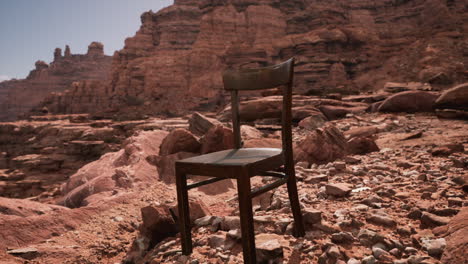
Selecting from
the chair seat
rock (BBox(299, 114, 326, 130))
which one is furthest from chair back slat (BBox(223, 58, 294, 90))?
rock (BBox(299, 114, 326, 130))

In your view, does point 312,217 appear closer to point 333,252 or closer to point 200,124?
point 333,252

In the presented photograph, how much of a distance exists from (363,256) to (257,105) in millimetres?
8927

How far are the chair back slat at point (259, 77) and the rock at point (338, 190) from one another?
114 cm

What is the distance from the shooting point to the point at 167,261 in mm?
1798

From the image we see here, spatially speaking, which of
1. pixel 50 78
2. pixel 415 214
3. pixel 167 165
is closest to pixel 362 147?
pixel 415 214

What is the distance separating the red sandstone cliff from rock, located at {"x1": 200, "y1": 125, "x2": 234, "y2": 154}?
22100 mm

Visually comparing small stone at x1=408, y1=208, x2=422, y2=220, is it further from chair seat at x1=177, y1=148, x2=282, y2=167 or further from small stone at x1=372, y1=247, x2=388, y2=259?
chair seat at x1=177, y1=148, x2=282, y2=167

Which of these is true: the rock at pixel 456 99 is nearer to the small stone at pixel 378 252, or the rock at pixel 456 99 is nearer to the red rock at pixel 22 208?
→ the small stone at pixel 378 252

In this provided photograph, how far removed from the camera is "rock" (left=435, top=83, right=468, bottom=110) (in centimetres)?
639

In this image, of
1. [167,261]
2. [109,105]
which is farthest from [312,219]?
[109,105]

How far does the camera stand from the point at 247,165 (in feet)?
4.75

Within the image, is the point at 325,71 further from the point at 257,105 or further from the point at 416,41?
the point at 257,105

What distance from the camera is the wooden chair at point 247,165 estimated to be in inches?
55.7

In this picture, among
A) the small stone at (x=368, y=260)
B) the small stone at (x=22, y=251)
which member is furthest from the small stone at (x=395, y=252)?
the small stone at (x=22, y=251)
